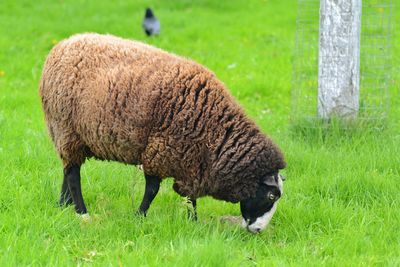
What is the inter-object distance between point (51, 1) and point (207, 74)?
1128 cm

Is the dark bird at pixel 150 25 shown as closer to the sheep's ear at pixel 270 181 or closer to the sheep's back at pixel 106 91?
the sheep's back at pixel 106 91

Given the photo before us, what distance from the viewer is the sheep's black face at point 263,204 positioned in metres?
5.12

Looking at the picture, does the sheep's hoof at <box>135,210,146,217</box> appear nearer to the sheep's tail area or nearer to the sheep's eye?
the sheep's tail area

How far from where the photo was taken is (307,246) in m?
4.93

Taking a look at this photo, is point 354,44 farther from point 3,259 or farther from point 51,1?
point 51,1

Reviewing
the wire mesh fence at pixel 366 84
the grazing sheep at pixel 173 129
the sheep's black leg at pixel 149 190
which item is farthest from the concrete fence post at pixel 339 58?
the sheep's black leg at pixel 149 190

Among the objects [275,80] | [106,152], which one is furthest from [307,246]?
[275,80]

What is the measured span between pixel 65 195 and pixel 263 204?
1.69 meters

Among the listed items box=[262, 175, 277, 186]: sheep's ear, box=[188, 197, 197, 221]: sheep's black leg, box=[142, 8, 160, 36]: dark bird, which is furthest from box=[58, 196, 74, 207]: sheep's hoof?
box=[142, 8, 160, 36]: dark bird

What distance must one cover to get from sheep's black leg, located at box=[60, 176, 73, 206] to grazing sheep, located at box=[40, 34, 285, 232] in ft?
1.71

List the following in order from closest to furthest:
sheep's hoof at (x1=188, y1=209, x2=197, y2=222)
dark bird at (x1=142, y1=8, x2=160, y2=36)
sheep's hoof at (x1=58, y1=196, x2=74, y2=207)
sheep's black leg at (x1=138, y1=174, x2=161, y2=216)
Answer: sheep's hoof at (x1=188, y1=209, x2=197, y2=222) < sheep's black leg at (x1=138, y1=174, x2=161, y2=216) < sheep's hoof at (x1=58, y1=196, x2=74, y2=207) < dark bird at (x1=142, y1=8, x2=160, y2=36)

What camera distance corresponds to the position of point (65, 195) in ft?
18.9

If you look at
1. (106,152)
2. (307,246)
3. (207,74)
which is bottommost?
(307,246)

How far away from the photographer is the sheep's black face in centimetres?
512
